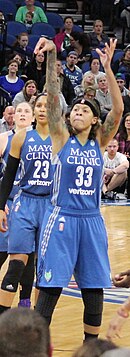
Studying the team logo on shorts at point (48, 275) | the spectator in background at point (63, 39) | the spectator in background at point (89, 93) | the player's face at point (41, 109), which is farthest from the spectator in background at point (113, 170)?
the team logo on shorts at point (48, 275)

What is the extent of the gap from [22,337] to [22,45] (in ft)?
51.9

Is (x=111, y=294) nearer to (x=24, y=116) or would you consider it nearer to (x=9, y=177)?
(x=24, y=116)

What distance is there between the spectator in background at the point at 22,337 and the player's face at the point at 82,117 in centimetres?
336

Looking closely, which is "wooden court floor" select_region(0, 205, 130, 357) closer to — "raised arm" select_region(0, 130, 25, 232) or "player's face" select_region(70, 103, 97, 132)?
"raised arm" select_region(0, 130, 25, 232)

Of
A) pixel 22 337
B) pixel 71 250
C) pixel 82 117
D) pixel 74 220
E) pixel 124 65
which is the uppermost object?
pixel 22 337

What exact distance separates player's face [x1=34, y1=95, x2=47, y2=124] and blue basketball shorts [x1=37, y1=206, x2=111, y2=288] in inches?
42.0

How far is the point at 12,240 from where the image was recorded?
22.5 feet

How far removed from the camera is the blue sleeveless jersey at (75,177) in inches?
238

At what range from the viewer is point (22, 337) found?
279 cm

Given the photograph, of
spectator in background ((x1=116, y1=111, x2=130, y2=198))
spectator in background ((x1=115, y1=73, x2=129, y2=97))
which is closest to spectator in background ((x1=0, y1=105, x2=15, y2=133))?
spectator in background ((x1=116, y1=111, x2=130, y2=198))

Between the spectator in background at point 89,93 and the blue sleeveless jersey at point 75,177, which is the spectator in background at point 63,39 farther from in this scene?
the blue sleeveless jersey at point 75,177

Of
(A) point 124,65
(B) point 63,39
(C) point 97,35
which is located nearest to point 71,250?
(B) point 63,39

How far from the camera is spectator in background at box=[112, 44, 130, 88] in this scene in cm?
A: 1925

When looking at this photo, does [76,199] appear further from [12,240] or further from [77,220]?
[12,240]
